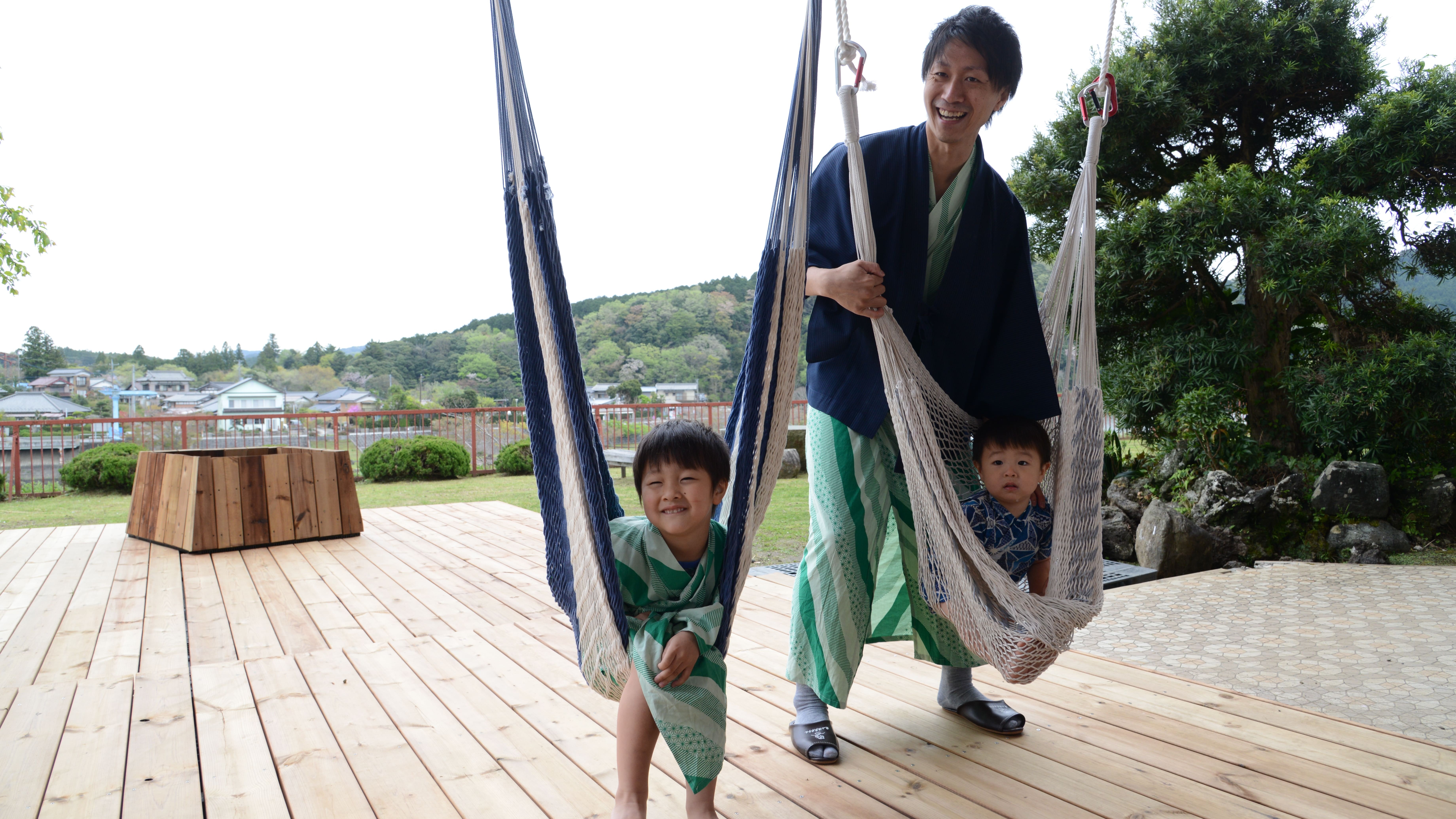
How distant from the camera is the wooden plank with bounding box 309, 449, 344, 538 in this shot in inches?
159

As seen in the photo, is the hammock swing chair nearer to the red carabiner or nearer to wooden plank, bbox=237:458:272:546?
the red carabiner

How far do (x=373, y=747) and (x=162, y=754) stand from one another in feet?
1.22

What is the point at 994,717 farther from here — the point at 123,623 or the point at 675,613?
the point at 123,623

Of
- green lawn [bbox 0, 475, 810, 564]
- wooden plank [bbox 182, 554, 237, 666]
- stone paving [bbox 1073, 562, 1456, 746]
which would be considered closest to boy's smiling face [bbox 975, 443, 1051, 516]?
stone paving [bbox 1073, 562, 1456, 746]

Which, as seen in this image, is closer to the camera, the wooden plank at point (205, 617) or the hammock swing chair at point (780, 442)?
the hammock swing chair at point (780, 442)

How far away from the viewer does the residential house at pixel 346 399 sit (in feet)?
40.4

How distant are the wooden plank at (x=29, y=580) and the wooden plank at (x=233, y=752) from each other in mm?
955

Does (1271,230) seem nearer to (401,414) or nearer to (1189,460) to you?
(1189,460)

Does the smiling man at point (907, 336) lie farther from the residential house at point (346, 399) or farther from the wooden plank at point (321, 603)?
the residential house at point (346, 399)

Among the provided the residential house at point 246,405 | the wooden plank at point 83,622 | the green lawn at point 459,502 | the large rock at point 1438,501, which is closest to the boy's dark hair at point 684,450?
the wooden plank at point 83,622

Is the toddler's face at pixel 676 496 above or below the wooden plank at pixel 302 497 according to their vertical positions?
above

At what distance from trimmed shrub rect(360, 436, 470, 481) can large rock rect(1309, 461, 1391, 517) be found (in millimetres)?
7323

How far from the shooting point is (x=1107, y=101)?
1.69m

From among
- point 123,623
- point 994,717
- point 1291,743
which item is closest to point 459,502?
point 123,623
